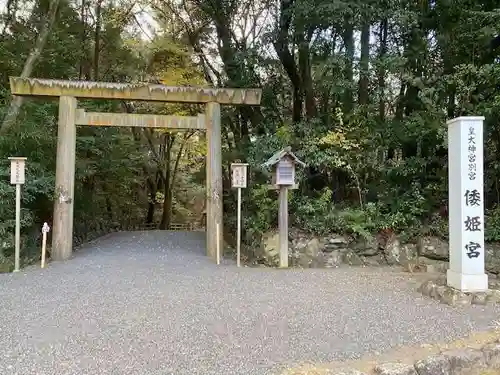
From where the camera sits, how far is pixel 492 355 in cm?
367

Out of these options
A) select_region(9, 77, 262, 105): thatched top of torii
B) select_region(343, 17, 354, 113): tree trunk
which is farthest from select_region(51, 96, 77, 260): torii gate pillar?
select_region(343, 17, 354, 113): tree trunk

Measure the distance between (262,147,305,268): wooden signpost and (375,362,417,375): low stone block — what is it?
428 centimetres

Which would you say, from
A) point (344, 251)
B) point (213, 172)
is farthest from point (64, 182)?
point (344, 251)

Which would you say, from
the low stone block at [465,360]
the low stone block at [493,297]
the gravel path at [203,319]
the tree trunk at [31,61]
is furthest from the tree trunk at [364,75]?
the tree trunk at [31,61]

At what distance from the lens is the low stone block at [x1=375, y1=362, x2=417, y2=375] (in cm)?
318

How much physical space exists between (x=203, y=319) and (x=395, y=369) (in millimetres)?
1956

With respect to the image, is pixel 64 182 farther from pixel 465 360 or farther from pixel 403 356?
pixel 465 360

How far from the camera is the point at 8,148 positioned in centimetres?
843

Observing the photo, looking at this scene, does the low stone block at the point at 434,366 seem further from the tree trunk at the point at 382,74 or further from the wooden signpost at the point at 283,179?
the tree trunk at the point at 382,74

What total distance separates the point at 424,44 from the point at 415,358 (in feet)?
25.1

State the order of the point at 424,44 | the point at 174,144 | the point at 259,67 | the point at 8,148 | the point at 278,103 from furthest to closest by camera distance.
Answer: the point at 174,144 < the point at 278,103 < the point at 259,67 < the point at 424,44 < the point at 8,148

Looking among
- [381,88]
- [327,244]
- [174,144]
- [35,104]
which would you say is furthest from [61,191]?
[174,144]

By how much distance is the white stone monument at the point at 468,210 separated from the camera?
532cm

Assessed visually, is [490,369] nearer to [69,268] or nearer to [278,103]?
[69,268]
